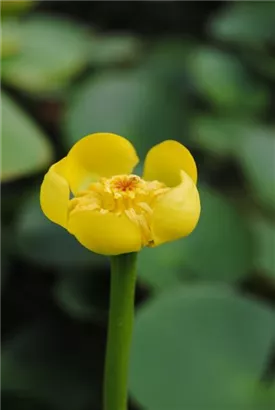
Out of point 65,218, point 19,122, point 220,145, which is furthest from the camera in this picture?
point 220,145

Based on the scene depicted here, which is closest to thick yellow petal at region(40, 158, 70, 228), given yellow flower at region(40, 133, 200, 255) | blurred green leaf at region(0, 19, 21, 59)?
yellow flower at region(40, 133, 200, 255)

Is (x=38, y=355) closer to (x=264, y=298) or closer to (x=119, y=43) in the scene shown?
(x=264, y=298)

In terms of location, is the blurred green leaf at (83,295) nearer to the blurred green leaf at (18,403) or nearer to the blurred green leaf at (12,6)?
the blurred green leaf at (18,403)

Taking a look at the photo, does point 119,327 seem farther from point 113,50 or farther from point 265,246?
point 113,50

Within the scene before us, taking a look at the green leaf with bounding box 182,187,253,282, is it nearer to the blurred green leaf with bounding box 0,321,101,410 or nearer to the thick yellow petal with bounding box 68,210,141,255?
the blurred green leaf with bounding box 0,321,101,410

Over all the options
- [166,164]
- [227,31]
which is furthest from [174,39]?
[166,164]
